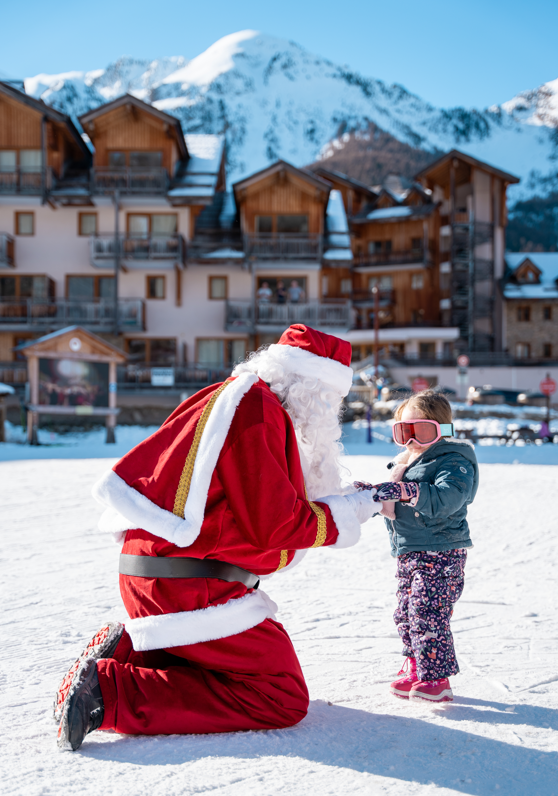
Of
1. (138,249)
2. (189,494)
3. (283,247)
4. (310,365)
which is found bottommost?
(189,494)

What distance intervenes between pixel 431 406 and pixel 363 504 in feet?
2.11

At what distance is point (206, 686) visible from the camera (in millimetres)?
2506

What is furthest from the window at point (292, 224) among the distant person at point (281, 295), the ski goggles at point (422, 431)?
the ski goggles at point (422, 431)

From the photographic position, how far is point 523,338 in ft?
141

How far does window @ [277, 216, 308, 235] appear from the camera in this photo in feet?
87.7

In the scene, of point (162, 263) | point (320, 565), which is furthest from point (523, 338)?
point (320, 565)

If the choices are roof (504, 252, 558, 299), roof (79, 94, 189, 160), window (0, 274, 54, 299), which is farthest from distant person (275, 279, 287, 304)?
roof (504, 252, 558, 299)

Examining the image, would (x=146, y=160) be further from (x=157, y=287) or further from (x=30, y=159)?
(x=157, y=287)

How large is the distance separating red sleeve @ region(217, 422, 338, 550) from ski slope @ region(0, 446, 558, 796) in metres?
0.73

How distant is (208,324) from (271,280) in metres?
3.08

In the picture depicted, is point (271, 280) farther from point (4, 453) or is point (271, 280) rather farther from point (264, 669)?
point (264, 669)

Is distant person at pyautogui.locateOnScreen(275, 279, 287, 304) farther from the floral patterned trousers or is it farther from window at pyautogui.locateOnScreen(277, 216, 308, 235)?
the floral patterned trousers

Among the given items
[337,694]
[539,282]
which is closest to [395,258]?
[539,282]

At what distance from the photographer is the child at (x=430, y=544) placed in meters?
2.79
